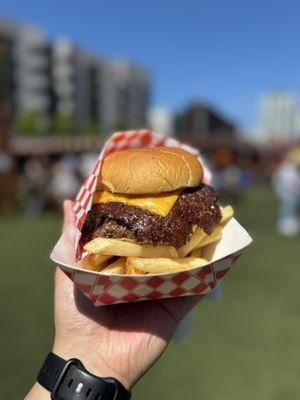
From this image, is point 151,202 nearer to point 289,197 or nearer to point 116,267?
point 116,267

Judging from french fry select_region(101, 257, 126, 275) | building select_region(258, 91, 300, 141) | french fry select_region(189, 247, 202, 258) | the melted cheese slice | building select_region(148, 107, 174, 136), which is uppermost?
the melted cheese slice

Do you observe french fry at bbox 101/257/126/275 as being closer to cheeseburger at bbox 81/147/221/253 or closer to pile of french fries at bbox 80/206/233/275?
pile of french fries at bbox 80/206/233/275

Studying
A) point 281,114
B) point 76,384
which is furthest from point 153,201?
point 281,114

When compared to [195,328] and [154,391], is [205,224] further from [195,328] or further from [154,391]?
[195,328]

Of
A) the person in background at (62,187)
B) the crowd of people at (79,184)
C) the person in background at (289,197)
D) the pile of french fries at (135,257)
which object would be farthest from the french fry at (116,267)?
the person in background at (62,187)

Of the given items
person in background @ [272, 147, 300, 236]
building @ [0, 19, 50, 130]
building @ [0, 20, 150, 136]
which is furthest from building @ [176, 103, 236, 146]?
person in background @ [272, 147, 300, 236]

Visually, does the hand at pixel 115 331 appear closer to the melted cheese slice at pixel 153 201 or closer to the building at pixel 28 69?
the melted cheese slice at pixel 153 201
